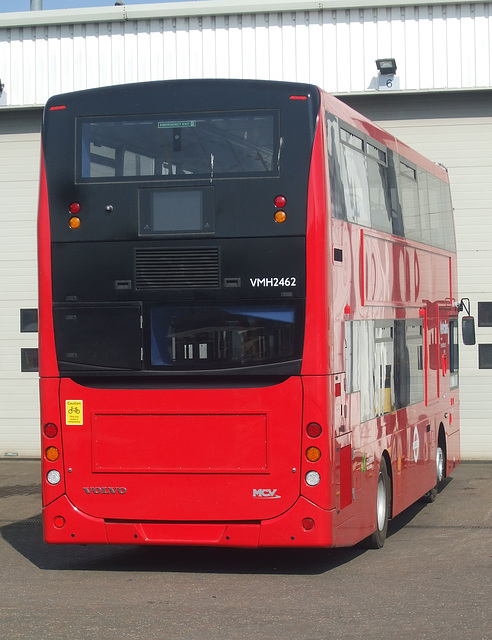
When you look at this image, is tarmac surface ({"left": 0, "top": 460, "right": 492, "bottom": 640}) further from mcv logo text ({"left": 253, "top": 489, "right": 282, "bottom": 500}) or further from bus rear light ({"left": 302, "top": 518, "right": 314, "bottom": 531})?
mcv logo text ({"left": 253, "top": 489, "right": 282, "bottom": 500})

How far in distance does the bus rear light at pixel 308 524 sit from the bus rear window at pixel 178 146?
110 inches

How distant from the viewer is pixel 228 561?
1070cm

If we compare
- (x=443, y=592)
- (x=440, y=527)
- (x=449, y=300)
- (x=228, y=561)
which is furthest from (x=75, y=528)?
(x=449, y=300)

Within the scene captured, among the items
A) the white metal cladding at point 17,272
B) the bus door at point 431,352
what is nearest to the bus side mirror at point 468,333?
the bus door at point 431,352

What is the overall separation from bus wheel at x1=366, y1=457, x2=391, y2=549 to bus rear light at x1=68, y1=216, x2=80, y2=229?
375 cm

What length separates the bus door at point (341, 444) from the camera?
9758 mm

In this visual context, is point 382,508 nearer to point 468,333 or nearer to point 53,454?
point 53,454

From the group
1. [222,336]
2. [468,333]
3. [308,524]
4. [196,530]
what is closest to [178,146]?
[222,336]

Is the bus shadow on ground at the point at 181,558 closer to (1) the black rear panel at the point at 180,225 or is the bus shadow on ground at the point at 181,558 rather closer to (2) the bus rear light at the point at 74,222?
(1) the black rear panel at the point at 180,225

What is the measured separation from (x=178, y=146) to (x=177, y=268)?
100 centimetres

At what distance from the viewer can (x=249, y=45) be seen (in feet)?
62.5

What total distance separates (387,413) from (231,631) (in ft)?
14.8

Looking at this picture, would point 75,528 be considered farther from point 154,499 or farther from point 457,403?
point 457,403

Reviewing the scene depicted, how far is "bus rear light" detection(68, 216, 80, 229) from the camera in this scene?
9.94 meters
